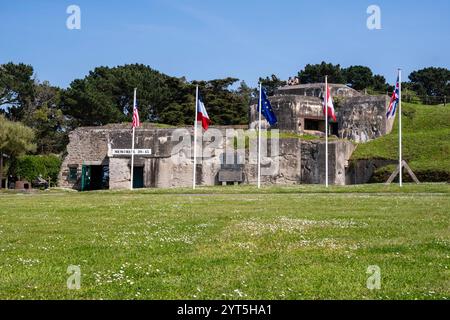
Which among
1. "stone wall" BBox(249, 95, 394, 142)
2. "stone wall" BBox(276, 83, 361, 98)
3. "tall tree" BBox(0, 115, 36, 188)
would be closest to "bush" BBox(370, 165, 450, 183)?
"stone wall" BBox(249, 95, 394, 142)

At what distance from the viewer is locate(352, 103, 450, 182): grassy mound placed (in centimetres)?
4009

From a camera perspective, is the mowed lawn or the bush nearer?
the mowed lawn

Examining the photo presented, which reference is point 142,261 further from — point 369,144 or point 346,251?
point 369,144

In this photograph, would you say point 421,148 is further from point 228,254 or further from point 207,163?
point 228,254

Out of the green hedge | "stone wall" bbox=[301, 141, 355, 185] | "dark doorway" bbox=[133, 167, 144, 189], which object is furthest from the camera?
the green hedge

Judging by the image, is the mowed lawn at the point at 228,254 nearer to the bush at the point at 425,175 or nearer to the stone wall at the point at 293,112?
the bush at the point at 425,175

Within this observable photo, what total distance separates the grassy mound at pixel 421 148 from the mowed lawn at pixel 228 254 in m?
22.3

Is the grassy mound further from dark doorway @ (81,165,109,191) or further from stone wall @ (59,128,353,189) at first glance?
dark doorway @ (81,165,109,191)

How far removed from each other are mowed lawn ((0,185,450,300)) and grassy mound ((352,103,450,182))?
73.2 feet

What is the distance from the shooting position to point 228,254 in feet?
34.2

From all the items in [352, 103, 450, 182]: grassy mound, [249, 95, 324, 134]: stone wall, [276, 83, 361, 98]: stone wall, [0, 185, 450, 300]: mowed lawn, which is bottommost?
[0, 185, 450, 300]: mowed lawn

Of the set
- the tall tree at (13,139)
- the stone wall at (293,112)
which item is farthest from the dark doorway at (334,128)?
the tall tree at (13,139)

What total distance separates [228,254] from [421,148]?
3657 centimetres

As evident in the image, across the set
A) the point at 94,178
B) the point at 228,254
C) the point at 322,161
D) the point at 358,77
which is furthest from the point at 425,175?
the point at 358,77
